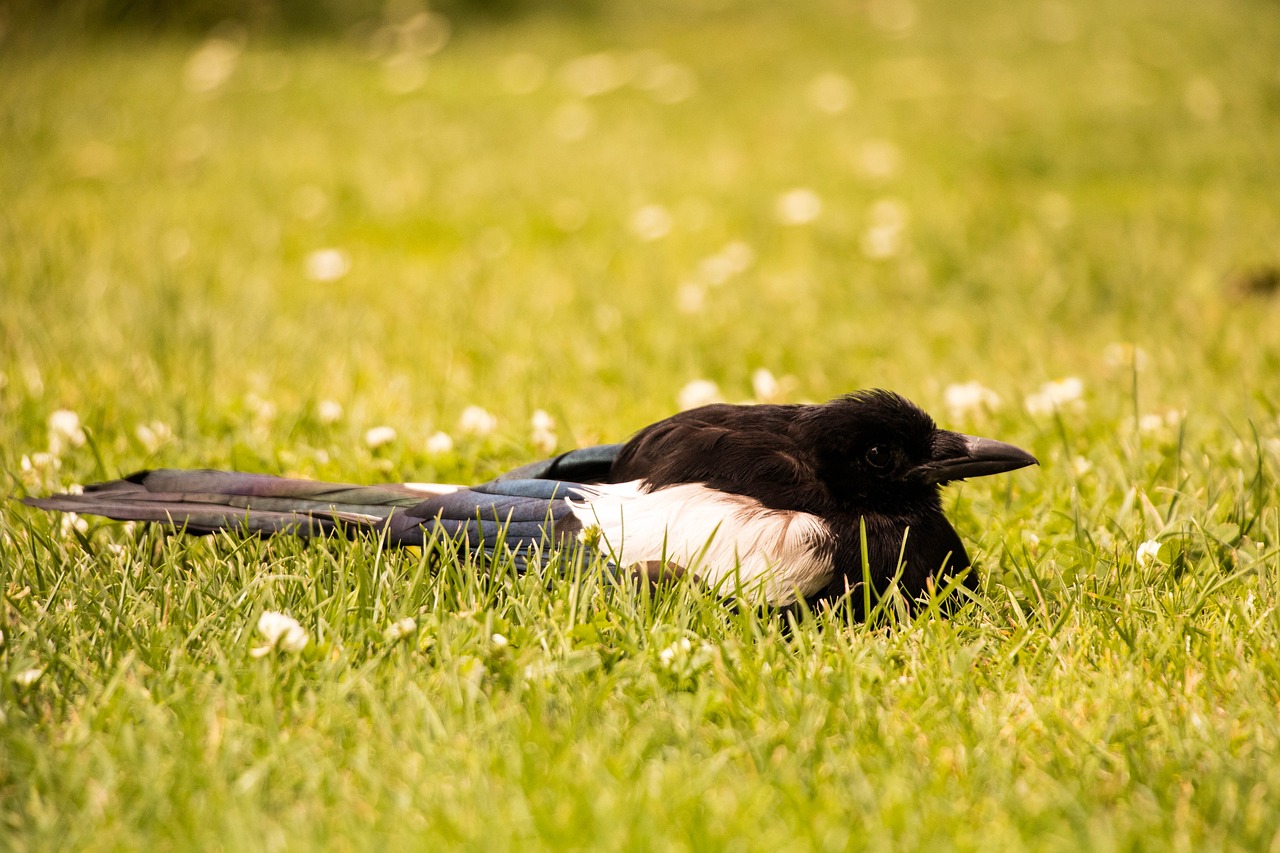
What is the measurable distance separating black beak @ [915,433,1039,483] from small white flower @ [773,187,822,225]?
3538 mm

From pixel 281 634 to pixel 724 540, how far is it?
0.92 metres

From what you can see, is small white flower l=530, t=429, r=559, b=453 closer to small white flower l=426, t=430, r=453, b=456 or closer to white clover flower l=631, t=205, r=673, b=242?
small white flower l=426, t=430, r=453, b=456

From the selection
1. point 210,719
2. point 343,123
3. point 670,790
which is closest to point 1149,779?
point 670,790

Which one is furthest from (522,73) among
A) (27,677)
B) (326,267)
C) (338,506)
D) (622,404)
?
(27,677)

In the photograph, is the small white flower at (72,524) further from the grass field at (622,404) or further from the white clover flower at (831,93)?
the white clover flower at (831,93)

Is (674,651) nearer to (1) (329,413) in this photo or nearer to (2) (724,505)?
(2) (724,505)

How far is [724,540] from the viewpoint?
2416 millimetres

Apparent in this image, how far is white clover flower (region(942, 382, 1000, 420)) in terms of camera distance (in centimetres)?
357

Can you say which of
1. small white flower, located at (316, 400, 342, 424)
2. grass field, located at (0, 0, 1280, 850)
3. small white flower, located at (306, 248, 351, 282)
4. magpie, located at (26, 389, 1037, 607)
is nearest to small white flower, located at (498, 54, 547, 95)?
grass field, located at (0, 0, 1280, 850)

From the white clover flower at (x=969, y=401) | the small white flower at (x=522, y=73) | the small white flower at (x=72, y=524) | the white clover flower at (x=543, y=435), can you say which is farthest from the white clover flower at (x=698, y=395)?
the small white flower at (x=522, y=73)

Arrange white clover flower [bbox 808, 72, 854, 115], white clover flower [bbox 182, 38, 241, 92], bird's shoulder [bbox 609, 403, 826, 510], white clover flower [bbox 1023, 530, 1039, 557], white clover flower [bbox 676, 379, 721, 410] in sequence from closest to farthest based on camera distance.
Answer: bird's shoulder [bbox 609, 403, 826, 510] < white clover flower [bbox 1023, 530, 1039, 557] < white clover flower [bbox 676, 379, 721, 410] < white clover flower [bbox 808, 72, 854, 115] < white clover flower [bbox 182, 38, 241, 92]

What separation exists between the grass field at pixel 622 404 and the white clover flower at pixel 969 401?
0.12 feet

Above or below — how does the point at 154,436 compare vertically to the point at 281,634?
below

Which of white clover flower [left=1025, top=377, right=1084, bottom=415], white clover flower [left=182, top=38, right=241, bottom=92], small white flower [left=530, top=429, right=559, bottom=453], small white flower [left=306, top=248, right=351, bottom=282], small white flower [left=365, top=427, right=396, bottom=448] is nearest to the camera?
small white flower [left=365, top=427, right=396, bottom=448]
